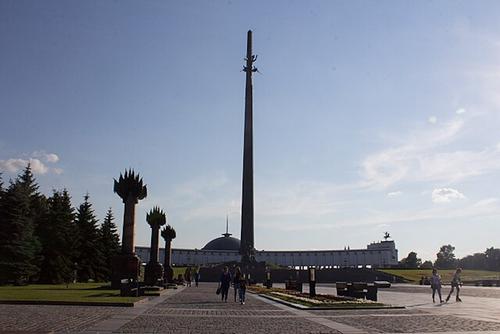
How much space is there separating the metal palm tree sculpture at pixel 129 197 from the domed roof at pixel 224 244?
113649mm

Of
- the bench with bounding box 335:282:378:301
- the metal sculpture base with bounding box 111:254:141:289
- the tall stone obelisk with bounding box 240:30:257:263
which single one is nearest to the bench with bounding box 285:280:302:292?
the bench with bounding box 335:282:378:301

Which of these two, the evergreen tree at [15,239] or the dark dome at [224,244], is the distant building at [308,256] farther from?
the evergreen tree at [15,239]

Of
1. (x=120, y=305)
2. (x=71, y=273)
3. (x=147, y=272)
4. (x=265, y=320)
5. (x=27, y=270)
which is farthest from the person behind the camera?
(x=71, y=273)

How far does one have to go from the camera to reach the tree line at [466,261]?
140 m

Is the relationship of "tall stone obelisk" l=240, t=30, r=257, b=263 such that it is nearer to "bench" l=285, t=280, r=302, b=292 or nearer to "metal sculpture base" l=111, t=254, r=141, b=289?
"bench" l=285, t=280, r=302, b=292

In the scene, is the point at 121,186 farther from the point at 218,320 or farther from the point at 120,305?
the point at 218,320

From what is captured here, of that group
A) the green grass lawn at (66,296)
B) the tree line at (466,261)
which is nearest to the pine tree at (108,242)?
the green grass lawn at (66,296)

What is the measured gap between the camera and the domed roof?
14675cm

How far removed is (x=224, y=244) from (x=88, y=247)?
86.6 meters

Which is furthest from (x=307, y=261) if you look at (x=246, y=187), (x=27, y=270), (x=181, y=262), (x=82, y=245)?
(x=27, y=270)

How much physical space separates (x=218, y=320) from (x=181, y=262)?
125950 millimetres

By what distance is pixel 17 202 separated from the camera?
45.6 m

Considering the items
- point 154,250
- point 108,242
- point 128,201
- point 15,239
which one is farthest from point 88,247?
point 128,201

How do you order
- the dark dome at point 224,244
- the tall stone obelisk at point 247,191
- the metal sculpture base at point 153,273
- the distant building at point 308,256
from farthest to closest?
the dark dome at point 224,244, the distant building at point 308,256, the tall stone obelisk at point 247,191, the metal sculpture base at point 153,273
